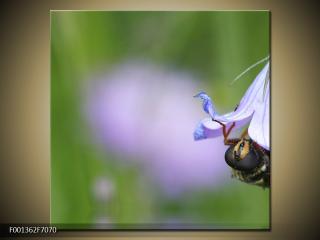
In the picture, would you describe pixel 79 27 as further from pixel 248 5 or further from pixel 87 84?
pixel 248 5

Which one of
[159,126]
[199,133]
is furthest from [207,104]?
[159,126]

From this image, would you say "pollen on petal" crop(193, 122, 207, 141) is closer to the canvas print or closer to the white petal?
the canvas print

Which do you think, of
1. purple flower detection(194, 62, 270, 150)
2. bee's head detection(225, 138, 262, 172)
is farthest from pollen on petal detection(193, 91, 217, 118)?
bee's head detection(225, 138, 262, 172)

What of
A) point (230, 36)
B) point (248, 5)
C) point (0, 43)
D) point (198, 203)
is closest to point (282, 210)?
point (198, 203)

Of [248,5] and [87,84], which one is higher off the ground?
[248,5]

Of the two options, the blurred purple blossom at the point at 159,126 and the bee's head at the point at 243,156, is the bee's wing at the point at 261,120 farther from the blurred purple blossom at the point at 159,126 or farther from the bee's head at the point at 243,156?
the blurred purple blossom at the point at 159,126

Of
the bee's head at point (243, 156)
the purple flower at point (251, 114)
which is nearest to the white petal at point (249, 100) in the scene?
the purple flower at point (251, 114)
